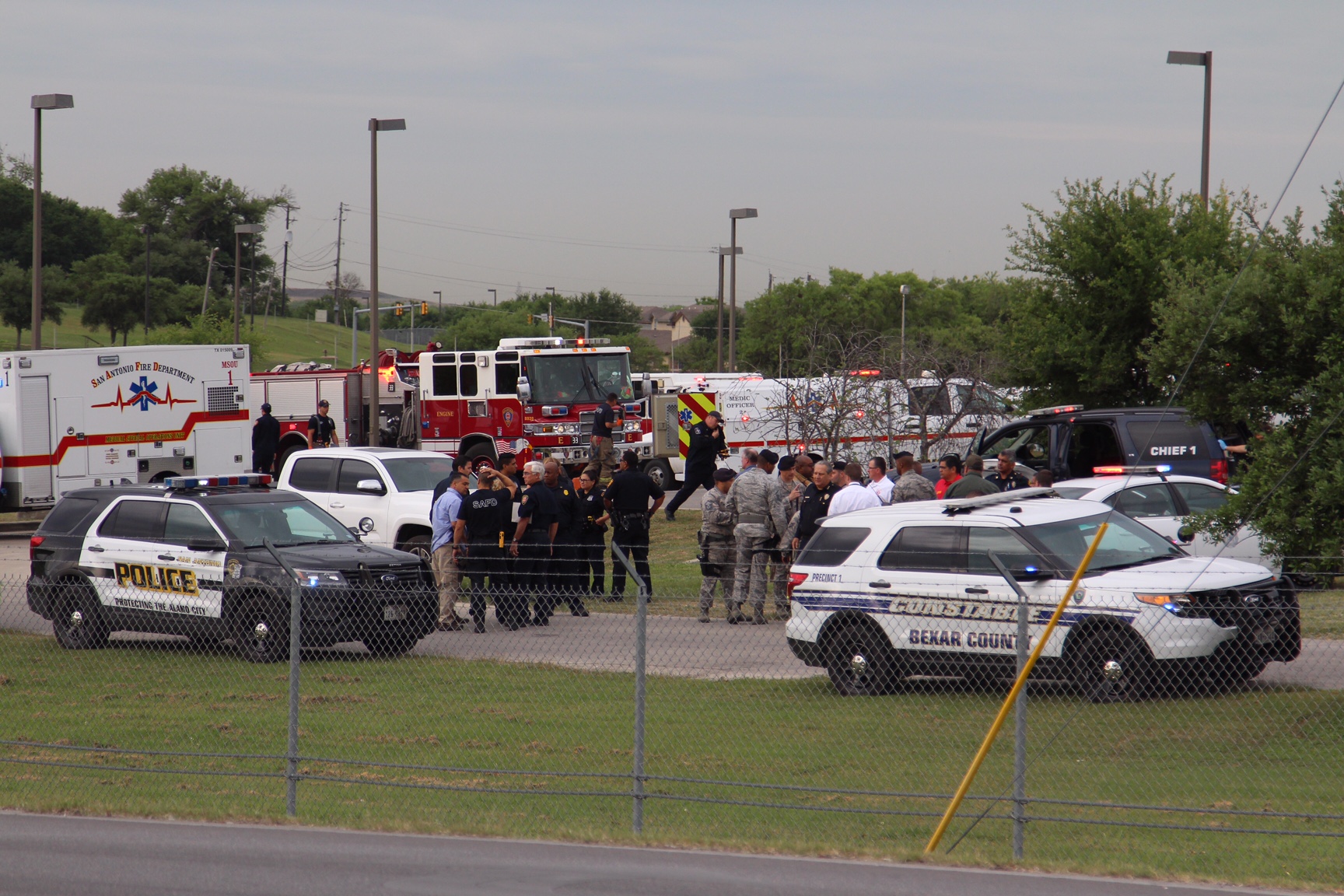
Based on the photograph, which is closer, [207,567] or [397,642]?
Result: [397,642]

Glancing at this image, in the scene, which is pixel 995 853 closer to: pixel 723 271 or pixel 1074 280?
pixel 1074 280

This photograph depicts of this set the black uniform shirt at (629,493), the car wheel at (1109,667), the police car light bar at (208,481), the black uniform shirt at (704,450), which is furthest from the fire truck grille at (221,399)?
the car wheel at (1109,667)

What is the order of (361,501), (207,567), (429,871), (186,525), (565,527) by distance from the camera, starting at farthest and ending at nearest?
(361,501), (565,527), (186,525), (207,567), (429,871)

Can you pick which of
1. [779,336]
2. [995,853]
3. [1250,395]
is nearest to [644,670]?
[995,853]

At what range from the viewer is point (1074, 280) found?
22.0 metres

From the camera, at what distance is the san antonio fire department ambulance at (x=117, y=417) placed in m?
24.6

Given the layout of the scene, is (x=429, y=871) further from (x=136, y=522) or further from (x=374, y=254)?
(x=374, y=254)

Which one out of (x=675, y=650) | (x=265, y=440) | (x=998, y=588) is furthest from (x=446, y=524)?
(x=265, y=440)

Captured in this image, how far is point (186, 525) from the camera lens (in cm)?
1338

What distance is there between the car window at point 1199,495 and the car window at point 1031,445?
3.59 meters

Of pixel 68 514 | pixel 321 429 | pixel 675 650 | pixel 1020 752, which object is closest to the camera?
pixel 1020 752

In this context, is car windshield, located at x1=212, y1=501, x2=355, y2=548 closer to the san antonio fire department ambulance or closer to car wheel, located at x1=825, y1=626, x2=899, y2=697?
car wheel, located at x1=825, y1=626, x2=899, y2=697

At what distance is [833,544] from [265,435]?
21300mm

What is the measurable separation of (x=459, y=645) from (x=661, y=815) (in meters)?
1.84
